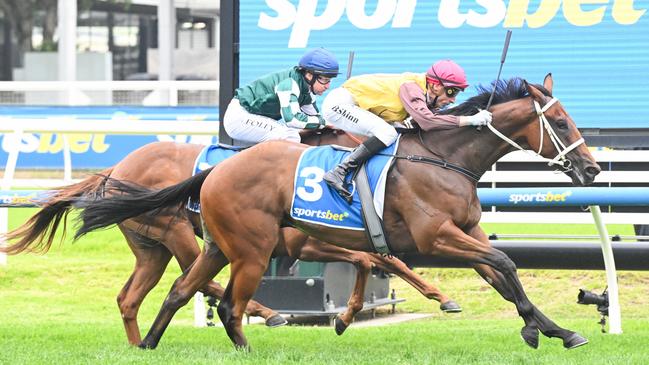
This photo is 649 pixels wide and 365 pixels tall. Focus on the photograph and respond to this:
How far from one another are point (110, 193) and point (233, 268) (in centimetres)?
108

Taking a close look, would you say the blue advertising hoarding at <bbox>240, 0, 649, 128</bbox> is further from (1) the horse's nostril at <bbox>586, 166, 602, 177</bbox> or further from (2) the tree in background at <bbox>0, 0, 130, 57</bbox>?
(2) the tree in background at <bbox>0, 0, 130, 57</bbox>

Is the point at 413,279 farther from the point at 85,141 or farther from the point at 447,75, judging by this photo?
the point at 85,141

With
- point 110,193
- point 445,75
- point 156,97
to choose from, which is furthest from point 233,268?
point 156,97

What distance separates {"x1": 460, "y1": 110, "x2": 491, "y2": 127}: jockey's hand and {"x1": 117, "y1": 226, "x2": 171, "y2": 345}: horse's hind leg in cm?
222

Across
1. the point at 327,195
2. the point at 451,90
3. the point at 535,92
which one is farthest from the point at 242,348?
the point at 535,92

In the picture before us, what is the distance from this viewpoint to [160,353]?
22.9 ft

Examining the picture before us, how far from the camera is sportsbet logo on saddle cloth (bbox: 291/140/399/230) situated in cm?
705

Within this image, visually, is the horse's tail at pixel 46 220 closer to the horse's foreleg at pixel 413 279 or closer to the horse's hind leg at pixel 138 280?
the horse's hind leg at pixel 138 280

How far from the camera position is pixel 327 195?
706 cm

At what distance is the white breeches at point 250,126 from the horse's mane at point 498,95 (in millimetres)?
1229

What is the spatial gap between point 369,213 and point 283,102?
1151mm

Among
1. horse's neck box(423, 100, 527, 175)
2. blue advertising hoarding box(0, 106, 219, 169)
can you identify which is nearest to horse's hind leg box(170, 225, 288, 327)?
horse's neck box(423, 100, 527, 175)

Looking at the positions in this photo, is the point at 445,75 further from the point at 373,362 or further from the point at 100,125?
the point at 100,125

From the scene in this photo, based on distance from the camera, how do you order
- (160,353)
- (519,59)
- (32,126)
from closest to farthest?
(160,353)
(519,59)
(32,126)
